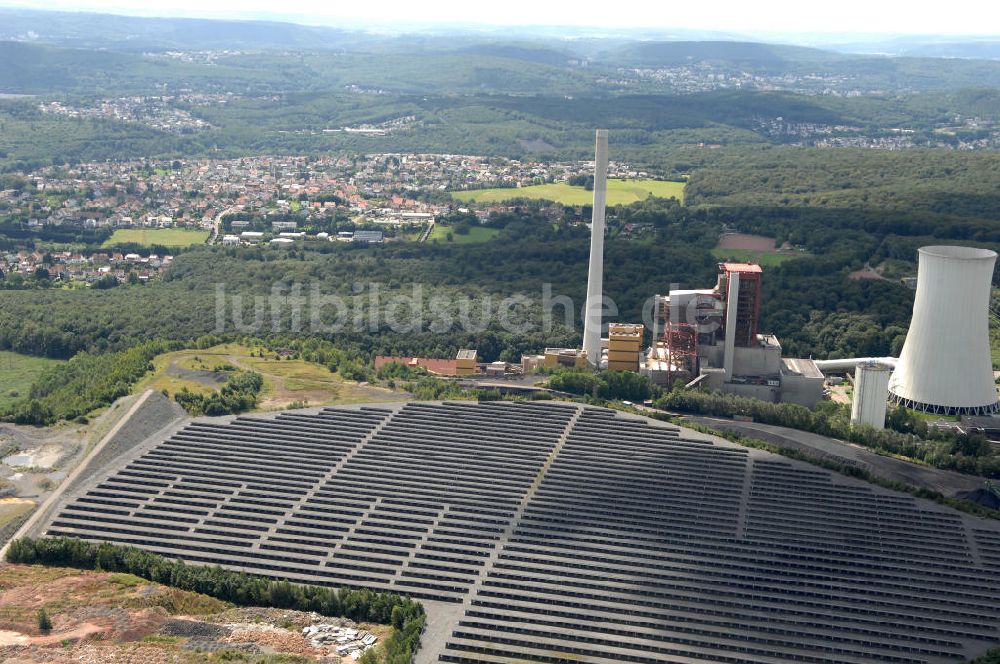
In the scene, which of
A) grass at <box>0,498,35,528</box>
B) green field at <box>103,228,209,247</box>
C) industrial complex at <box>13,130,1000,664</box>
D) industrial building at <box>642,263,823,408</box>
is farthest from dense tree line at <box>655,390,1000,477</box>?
green field at <box>103,228,209,247</box>

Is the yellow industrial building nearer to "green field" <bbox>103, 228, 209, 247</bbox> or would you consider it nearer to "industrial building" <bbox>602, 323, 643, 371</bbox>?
"industrial building" <bbox>602, 323, 643, 371</bbox>

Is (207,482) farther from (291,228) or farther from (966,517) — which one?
(291,228)

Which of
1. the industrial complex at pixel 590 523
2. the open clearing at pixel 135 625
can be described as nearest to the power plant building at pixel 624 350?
the industrial complex at pixel 590 523

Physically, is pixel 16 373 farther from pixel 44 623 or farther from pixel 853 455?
pixel 853 455

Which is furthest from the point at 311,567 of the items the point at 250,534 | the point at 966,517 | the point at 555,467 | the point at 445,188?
the point at 445,188

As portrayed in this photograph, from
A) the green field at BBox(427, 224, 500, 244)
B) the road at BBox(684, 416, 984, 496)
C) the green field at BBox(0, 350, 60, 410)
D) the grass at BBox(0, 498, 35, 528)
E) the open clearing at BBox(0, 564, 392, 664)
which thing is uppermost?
the green field at BBox(427, 224, 500, 244)

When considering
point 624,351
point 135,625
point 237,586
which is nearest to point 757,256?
point 624,351
